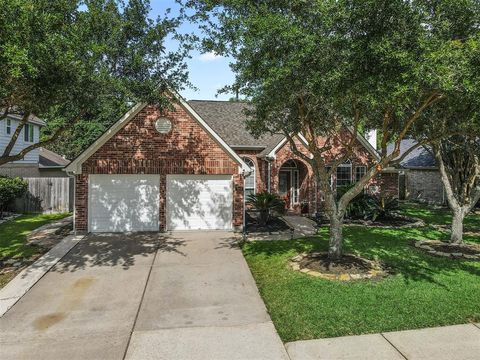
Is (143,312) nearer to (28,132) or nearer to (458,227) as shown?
(458,227)

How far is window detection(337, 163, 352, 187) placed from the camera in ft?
65.4

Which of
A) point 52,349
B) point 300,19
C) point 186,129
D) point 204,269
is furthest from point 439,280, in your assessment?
point 186,129

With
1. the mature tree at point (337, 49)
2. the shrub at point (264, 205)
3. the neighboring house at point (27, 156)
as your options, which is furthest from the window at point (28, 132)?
the mature tree at point (337, 49)

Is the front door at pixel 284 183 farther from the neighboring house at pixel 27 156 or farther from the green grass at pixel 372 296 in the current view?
the neighboring house at pixel 27 156

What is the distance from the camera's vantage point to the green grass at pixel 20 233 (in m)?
11.0

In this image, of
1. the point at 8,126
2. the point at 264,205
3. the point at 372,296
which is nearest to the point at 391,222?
the point at 264,205

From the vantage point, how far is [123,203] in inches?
548

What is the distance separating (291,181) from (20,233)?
42.6ft

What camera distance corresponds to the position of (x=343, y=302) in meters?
6.86

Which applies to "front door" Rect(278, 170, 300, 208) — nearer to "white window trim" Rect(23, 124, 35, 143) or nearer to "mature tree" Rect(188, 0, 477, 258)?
"mature tree" Rect(188, 0, 477, 258)

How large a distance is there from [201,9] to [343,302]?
6.96 metres

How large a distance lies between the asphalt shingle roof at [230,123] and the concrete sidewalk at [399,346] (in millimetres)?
13651

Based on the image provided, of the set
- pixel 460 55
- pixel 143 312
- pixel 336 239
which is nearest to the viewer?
pixel 460 55

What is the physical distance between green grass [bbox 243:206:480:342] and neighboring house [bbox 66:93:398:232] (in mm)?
3970
